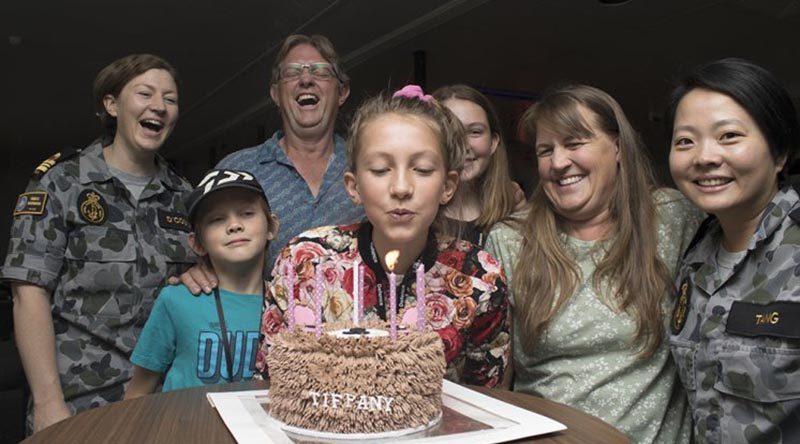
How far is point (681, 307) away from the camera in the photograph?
167cm

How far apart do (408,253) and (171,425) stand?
0.68 m

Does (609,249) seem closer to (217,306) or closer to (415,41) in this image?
(217,306)

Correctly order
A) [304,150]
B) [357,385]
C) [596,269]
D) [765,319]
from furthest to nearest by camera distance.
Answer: [304,150], [596,269], [765,319], [357,385]

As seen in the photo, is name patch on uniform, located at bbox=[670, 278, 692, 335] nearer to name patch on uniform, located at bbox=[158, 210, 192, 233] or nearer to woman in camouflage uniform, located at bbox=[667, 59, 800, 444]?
woman in camouflage uniform, located at bbox=[667, 59, 800, 444]

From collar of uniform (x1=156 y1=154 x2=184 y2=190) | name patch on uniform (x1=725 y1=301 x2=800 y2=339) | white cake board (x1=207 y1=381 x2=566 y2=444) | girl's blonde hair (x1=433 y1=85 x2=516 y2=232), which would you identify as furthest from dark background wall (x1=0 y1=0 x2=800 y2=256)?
white cake board (x1=207 y1=381 x2=566 y2=444)

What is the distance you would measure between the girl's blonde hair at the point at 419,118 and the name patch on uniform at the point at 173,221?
0.92 m

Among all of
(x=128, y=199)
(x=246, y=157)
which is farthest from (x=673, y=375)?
(x=128, y=199)

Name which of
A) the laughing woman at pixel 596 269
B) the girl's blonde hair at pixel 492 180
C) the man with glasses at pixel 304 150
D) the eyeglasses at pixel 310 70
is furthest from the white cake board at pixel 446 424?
the eyeglasses at pixel 310 70

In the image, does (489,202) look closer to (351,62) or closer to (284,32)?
(284,32)

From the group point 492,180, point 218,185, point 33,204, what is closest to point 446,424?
point 218,185

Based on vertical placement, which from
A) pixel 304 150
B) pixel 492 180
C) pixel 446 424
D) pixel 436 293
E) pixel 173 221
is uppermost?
pixel 304 150

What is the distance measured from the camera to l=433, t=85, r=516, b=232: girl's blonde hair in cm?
226

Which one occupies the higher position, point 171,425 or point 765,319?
point 765,319

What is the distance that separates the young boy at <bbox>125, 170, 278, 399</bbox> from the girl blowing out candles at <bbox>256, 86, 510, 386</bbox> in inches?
8.6
